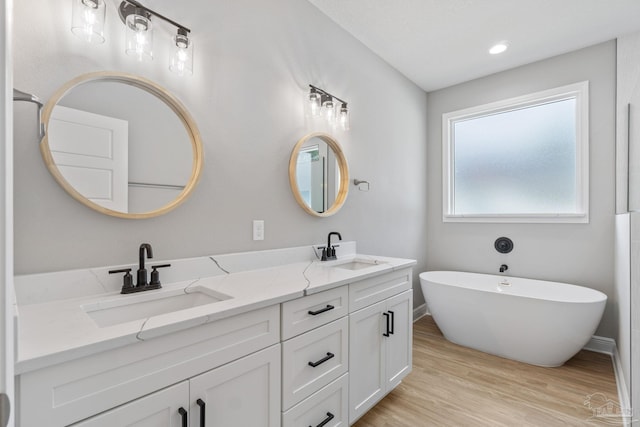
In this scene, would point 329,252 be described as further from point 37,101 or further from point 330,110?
point 37,101

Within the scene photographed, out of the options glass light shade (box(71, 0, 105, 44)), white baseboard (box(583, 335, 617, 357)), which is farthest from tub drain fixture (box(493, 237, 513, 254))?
glass light shade (box(71, 0, 105, 44))

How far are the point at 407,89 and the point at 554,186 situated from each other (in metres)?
1.76

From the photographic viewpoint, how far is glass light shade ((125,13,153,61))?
125cm

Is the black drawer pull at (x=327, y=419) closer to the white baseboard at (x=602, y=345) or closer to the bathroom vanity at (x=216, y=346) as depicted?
the bathroom vanity at (x=216, y=346)

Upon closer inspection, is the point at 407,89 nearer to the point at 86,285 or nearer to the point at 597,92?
the point at 597,92

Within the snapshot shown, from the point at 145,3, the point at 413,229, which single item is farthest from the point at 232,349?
the point at 413,229

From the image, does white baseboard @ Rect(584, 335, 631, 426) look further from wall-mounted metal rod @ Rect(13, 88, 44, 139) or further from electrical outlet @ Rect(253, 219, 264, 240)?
wall-mounted metal rod @ Rect(13, 88, 44, 139)

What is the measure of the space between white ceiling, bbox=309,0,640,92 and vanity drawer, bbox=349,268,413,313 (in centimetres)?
190

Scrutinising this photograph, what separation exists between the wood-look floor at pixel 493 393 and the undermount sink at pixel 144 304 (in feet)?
3.93

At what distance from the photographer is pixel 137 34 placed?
1262 millimetres

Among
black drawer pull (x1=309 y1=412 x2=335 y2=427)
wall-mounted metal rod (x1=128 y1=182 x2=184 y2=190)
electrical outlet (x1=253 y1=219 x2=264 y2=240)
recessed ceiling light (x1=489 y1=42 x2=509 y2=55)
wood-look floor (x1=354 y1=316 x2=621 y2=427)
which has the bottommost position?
wood-look floor (x1=354 y1=316 x2=621 y2=427)

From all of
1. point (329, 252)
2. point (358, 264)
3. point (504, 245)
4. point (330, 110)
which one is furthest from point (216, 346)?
point (504, 245)

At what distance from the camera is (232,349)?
1021 millimetres

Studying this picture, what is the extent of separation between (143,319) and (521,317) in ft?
8.46
